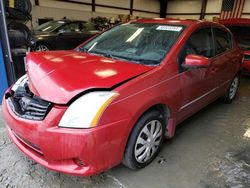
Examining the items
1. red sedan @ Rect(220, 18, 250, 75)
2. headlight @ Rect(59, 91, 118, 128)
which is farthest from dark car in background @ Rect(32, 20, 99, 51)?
headlight @ Rect(59, 91, 118, 128)

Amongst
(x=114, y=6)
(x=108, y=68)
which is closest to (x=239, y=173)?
(x=108, y=68)

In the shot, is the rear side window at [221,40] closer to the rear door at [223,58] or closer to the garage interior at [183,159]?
the rear door at [223,58]

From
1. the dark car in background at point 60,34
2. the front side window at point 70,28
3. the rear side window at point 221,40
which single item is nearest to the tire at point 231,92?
the rear side window at point 221,40

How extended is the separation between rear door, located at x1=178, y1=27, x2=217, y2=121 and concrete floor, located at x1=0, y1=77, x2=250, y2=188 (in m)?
0.35

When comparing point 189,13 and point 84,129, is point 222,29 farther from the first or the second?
point 189,13

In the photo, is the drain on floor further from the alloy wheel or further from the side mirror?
the side mirror

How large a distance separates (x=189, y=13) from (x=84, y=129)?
19.3m

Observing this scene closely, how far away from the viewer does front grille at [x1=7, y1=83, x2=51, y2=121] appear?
1.73 metres

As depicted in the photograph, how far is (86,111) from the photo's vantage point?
5.35 feet

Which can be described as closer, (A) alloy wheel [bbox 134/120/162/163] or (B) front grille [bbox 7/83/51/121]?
(B) front grille [bbox 7/83/51/121]

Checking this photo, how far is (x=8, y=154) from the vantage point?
237cm

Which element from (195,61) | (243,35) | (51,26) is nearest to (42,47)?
(51,26)

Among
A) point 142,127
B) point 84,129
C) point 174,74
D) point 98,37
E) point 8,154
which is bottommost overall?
point 8,154

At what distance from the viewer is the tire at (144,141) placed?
1.95 m
